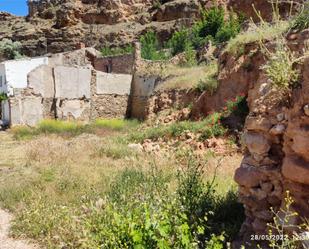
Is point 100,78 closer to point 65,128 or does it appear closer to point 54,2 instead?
point 65,128

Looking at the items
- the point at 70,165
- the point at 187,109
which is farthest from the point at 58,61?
the point at 70,165

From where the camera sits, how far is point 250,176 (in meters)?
3.71

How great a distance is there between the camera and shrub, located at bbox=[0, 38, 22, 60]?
3553cm

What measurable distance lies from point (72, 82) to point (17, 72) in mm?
3005

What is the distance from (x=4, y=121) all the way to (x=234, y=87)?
1323cm

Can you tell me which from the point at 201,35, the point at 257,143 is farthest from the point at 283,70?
the point at 201,35

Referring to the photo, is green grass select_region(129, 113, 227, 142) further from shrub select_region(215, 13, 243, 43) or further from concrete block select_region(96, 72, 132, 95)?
shrub select_region(215, 13, 243, 43)

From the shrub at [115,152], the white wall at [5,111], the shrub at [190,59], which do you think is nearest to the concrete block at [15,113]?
the white wall at [5,111]

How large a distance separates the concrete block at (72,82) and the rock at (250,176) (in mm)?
18106

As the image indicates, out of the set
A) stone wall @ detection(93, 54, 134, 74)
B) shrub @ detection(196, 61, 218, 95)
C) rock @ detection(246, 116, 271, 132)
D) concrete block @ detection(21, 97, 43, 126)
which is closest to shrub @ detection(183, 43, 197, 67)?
shrub @ detection(196, 61, 218, 95)

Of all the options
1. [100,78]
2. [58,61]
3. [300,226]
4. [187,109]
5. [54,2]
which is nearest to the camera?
[300,226]

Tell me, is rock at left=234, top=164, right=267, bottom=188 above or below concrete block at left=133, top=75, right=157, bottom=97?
above

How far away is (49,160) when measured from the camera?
9648 millimetres

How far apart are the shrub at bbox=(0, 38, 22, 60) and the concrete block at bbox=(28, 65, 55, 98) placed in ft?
55.3
